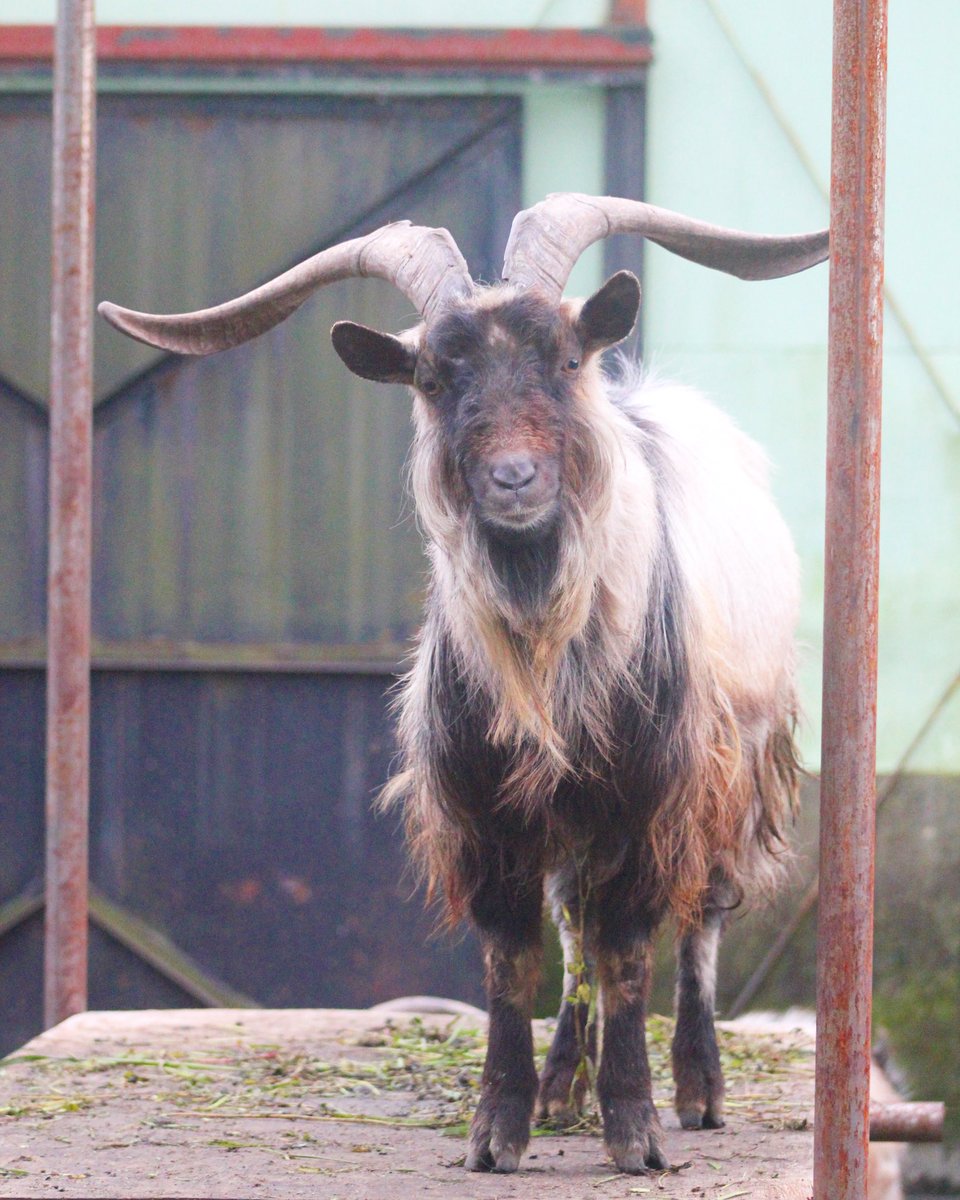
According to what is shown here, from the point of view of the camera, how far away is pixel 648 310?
24.3 feet

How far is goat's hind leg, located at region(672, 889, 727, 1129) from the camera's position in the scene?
4.02m

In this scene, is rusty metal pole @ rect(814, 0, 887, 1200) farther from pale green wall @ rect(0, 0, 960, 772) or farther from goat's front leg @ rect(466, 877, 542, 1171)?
pale green wall @ rect(0, 0, 960, 772)

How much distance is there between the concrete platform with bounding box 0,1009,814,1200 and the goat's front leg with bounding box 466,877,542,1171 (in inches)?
3.1

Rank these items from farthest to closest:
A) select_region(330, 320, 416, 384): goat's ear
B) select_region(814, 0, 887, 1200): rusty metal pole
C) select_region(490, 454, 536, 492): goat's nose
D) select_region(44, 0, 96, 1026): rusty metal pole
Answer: select_region(44, 0, 96, 1026): rusty metal pole, select_region(330, 320, 416, 384): goat's ear, select_region(490, 454, 536, 492): goat's nose, select_region(814, 0, 887, 1200): rusty metal pole

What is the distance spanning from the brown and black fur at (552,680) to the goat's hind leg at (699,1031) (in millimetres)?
392

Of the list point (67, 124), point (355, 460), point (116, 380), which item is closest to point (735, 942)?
point (355, 460)

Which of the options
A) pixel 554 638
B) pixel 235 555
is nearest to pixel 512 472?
pixel 554 638

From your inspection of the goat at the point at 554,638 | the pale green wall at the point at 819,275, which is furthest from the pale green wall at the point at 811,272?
the goat at the point at 554,638

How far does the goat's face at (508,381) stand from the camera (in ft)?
10.2

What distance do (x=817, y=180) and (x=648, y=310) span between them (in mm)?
965

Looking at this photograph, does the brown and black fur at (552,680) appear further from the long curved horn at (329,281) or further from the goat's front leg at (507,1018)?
the long curved horn at (329,281)

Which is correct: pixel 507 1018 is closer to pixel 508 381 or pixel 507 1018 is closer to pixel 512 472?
pixel 512 472

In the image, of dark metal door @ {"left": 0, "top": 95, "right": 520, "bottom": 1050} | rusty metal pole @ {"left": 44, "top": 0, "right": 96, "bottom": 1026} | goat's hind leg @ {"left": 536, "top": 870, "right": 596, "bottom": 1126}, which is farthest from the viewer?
dark metal door @ {"left": 0, "top": 95, "right": 520, "bottom": 1050}

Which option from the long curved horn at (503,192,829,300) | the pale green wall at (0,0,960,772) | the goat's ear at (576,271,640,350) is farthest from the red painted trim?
the goat's ear at (576,271,640,350)
